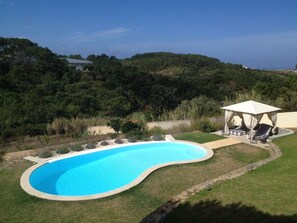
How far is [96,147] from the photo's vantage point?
10.8m

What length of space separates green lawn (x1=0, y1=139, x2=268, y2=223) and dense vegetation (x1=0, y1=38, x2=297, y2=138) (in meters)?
5.95

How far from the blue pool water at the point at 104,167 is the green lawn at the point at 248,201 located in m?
2.76

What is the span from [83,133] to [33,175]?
4562 millimetres

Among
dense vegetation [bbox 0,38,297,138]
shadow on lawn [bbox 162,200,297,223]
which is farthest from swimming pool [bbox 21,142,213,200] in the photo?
dense vegetation [bbox 0,38,297,138]

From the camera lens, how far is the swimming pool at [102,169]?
7.52 m

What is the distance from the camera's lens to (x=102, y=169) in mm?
9523

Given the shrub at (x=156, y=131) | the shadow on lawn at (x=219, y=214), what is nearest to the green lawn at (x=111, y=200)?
the shadow on lawn at (x=219, y=214)

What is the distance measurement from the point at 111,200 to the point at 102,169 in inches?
128

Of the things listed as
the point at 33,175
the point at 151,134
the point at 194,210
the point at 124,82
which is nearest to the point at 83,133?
the point at 151,134

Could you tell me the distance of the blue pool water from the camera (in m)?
7.96

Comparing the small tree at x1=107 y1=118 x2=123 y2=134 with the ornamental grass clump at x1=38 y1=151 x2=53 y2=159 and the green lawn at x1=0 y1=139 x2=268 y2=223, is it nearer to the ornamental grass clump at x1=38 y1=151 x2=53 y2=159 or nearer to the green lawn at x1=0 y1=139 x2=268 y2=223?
the ornamental grass clump at x1=38 y1=151 x2=53 y2=159

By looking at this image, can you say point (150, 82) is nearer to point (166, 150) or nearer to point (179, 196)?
point (166, 150)

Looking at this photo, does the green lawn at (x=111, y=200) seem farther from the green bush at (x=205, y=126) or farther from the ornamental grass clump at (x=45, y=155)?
the green bush at (x=205, y=126)

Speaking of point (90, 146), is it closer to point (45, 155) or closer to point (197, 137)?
point (45, 155)
